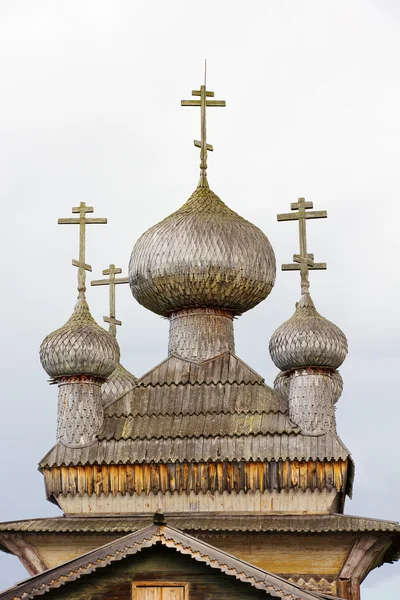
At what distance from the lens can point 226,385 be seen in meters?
22.9

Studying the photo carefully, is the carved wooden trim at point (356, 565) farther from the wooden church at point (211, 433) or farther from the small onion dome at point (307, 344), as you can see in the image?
the small onion dome at point (307, 344)

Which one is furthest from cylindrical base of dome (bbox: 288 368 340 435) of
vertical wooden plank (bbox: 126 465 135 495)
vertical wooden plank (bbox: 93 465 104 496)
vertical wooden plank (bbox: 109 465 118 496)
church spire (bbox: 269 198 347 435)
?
vertical wooden plank (bbox: 93 465 104 496)

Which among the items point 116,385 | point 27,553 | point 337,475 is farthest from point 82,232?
point 337,475

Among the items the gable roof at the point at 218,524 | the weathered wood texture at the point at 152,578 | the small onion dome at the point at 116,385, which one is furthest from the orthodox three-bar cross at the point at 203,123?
the weathered wood texture at the point at 152,578

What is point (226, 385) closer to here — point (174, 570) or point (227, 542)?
point (227, 542)

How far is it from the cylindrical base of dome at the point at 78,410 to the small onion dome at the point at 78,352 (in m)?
0.16

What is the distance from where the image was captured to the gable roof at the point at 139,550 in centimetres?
1769

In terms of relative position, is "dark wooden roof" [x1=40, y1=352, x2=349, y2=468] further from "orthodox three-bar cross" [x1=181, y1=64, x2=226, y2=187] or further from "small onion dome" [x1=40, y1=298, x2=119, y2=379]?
"orthodox three-bar cross" [x1=181, y1=64, x2=226, y2=187]

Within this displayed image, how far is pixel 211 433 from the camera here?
22.1 meters

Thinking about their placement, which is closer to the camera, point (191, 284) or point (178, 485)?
point (178, 485)

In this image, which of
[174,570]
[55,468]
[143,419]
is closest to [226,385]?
[143,419]

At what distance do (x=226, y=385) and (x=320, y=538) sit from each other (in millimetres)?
3026

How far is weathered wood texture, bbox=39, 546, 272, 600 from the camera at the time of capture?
59.4 feet

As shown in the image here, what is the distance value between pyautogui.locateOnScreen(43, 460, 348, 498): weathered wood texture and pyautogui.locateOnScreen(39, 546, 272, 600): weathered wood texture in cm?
365
